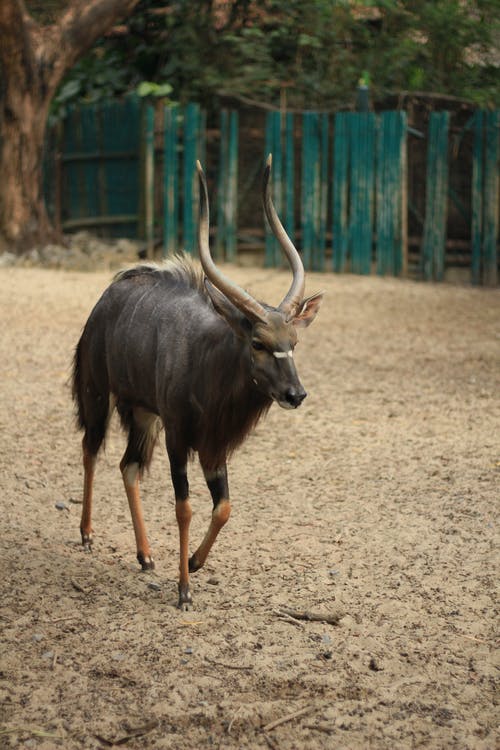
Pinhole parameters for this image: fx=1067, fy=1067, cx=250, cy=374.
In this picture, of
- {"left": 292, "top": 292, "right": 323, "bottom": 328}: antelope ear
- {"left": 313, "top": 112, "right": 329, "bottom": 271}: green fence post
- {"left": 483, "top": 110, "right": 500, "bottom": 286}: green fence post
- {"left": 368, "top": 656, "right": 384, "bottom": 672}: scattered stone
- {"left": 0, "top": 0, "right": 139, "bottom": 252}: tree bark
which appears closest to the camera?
{"left": 368, "top": 656, "right": 384, "bottom": 672}: scattered stone

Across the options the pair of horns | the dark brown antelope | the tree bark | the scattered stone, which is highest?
the tree bark

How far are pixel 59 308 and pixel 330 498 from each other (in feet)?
20.4

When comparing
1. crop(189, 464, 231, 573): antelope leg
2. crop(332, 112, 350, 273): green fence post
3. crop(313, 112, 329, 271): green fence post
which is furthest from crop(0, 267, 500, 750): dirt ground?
crop(313, 112, 329, 271): green fence post

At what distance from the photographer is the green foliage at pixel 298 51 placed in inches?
648

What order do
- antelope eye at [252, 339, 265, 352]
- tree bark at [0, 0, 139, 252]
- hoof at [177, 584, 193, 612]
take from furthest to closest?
tree bark at [0, 0, 139, 252] < hoof at [177, 584, 193, 612] < antelope eye at [252, 339, 265, 352]

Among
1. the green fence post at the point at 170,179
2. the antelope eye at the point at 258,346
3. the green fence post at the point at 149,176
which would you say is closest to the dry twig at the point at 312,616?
the antelope eye at the point at 258,346

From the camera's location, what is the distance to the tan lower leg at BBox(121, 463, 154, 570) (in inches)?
189

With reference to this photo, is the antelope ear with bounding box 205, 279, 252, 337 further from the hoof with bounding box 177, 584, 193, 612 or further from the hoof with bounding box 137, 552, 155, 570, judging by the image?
the hoof with bounding box 137, 552, 155, 570

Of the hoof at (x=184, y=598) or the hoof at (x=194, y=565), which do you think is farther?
the hoof at (x=194, y=565)

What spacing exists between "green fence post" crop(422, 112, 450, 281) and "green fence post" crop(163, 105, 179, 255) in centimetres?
350

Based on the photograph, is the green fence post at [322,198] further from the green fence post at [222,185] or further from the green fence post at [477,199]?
the green fence post at [477,199]

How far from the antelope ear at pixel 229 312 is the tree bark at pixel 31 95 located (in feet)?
35.0

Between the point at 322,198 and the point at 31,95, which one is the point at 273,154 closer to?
the point at 322,198

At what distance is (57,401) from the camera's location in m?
7.70
